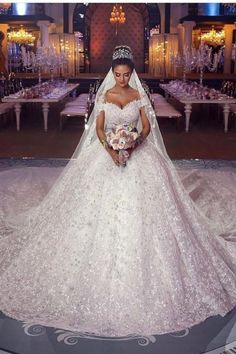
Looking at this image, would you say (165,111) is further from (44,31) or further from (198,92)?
(44,31)

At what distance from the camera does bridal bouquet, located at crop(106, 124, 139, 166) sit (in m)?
3.50

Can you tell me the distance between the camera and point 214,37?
24.5 meters

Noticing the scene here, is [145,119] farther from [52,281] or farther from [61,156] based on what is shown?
[61,156]

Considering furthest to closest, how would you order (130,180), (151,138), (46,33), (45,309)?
1. (46,33)
2. (151,138)
3. (130,180)
4. (45,309)

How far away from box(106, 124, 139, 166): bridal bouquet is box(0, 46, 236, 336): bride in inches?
1.2

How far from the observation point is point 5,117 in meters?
11.5

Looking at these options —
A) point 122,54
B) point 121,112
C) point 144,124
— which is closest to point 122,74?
point 122,54

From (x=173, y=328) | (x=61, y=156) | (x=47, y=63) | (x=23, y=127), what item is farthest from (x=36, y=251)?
(x=47, y=63)

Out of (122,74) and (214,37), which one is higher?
(214,37)

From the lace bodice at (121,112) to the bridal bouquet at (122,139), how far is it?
13cm

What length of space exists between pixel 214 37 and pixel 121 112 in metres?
22.2

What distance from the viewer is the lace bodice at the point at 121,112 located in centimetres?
370

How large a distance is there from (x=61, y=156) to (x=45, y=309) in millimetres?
5011

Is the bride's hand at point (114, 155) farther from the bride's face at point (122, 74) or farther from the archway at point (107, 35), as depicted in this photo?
the archway at point (107, 35)
